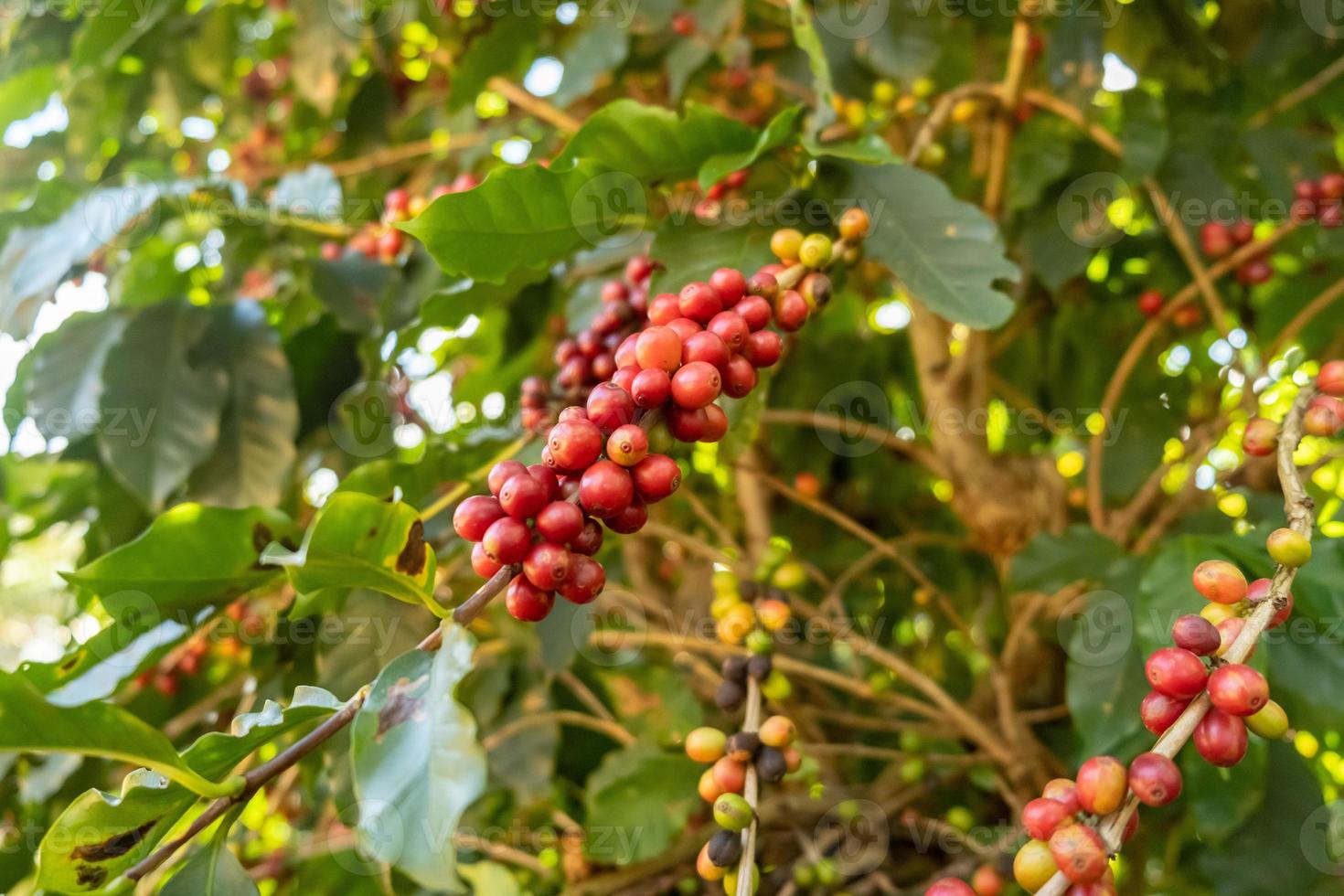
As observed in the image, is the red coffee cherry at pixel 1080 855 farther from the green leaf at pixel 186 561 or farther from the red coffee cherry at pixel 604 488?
the green leaf at pixel 186 561

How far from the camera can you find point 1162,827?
1212 mm

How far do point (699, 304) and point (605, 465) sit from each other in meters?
0.16

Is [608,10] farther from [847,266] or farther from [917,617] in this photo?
[917,617]

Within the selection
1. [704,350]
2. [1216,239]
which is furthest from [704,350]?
[1216,239]

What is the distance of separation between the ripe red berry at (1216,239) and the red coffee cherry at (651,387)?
39.4 inches

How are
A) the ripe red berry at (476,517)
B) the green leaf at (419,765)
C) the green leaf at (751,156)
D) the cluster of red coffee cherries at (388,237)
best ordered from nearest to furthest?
the green leaf at (419,765) → the ripe red berry at (476,517) → the green leaf at (751,156) → the cluster of red coffee cherries at (388,237)

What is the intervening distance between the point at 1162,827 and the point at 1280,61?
3.53ft

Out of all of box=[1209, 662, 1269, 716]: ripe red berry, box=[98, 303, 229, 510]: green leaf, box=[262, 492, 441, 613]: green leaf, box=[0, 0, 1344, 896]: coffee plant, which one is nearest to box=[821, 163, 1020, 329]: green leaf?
box=[0, 0, 1344, 896]: coffee plant

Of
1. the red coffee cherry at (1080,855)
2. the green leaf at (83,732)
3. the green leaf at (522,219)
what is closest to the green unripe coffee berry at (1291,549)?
the red coffee cherry at (1080,855)

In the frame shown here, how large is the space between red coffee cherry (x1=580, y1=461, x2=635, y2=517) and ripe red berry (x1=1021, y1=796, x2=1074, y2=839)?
29 cm

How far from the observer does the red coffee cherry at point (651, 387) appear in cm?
52

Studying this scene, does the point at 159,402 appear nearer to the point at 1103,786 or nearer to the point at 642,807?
the point at 642,807

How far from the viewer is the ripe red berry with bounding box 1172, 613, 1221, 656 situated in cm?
49

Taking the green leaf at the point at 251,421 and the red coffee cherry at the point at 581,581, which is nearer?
the red coffee cherry at the point at 581,581
